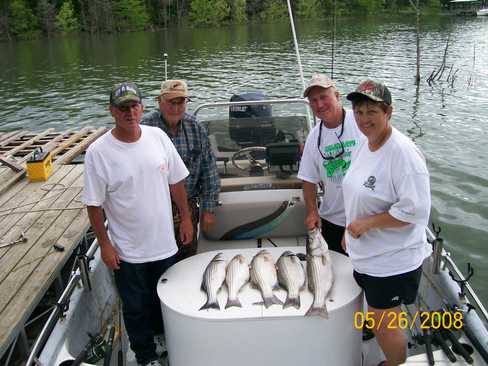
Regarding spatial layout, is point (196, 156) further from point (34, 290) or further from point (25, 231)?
point (25, 231)

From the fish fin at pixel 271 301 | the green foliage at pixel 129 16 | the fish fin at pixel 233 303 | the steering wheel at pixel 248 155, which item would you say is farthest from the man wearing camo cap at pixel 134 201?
the green foliage at pixel 129 16

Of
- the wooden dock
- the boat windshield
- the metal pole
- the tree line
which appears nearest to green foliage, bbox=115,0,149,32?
the tree line

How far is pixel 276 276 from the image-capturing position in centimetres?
289

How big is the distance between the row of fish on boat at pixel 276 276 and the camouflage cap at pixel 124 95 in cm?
119

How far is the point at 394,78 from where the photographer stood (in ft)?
65.3

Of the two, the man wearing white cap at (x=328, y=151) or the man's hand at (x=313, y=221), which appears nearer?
the man wearing white cap at (x=328, y=151)

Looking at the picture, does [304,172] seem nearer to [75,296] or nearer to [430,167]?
[75,296]

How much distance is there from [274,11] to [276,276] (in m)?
58.9

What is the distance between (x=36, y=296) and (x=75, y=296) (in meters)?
1.15

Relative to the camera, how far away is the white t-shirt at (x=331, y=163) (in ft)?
10.2

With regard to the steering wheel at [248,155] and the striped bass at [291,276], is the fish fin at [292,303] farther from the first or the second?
the steering wheel at [248,155]

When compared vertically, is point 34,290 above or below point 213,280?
below

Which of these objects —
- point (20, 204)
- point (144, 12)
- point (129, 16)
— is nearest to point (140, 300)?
point (20, 204)

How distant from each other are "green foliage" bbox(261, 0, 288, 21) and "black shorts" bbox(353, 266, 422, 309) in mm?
57545
